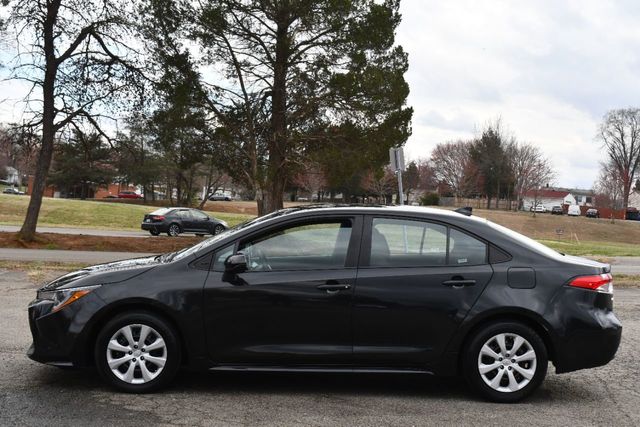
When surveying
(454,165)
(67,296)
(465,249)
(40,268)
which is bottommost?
(40,268)

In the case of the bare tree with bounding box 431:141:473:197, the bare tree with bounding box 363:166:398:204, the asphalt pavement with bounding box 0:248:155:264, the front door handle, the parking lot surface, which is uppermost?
the bare tree with bounding box 431:141:473:197

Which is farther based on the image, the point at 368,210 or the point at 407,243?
the point at 368,210

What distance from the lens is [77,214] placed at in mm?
40000

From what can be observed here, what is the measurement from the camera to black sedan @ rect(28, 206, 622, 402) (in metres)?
4.65

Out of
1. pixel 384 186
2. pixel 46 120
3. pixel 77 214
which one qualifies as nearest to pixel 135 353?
pixel 46 120

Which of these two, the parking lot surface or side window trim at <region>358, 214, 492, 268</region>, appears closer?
the parking lot surface

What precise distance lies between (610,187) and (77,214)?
76877mm

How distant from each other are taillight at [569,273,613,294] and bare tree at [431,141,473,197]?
7160cm

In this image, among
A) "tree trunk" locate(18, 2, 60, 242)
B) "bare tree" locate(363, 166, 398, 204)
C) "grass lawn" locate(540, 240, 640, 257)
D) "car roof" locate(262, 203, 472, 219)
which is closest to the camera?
"car roof" locate(262, 203, 472, 219)

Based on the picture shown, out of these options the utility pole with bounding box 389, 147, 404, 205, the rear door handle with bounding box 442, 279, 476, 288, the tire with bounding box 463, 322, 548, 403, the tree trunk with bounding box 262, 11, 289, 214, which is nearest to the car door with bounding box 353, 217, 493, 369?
the rear door handle with bounding box 442, 279, 476, 288

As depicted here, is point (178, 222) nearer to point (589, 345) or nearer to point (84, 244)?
point (84, 244)

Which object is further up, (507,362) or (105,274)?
(105,274)

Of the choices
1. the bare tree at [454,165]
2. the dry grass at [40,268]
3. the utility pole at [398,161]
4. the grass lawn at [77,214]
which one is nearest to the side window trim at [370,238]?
the utility pole at [398,161]

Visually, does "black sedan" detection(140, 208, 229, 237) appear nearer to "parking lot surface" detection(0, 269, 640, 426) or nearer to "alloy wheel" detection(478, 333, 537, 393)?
"parking lot surface" detection(0, 269, 640, 426)
